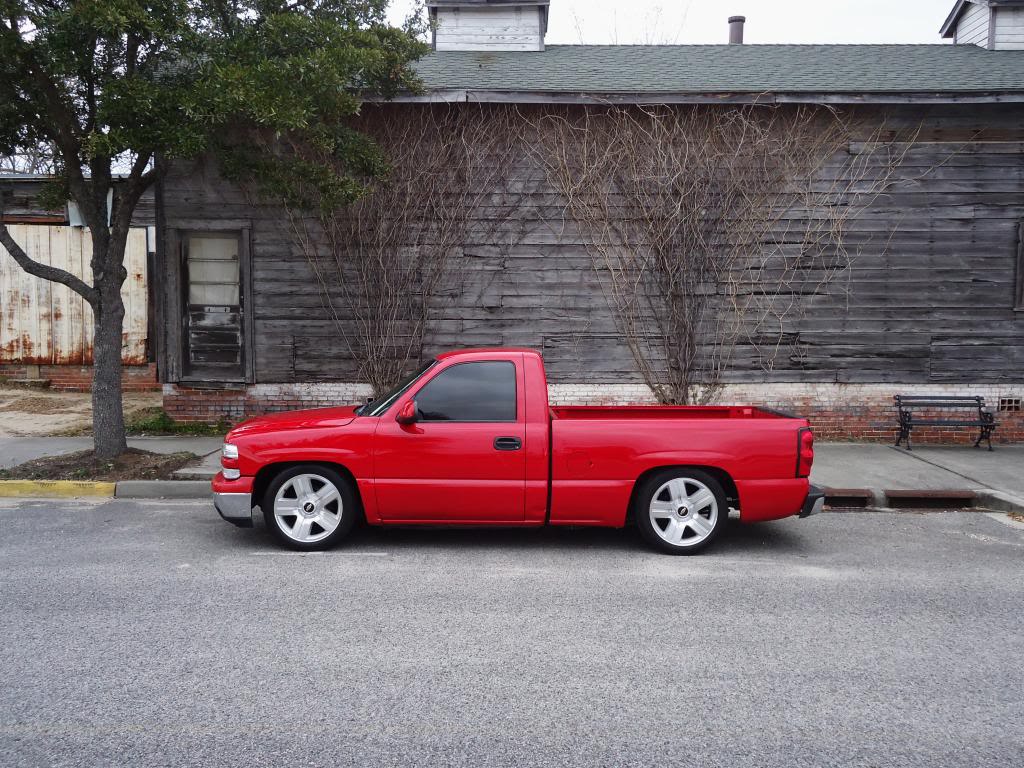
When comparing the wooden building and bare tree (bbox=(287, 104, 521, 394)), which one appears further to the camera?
the wooden building

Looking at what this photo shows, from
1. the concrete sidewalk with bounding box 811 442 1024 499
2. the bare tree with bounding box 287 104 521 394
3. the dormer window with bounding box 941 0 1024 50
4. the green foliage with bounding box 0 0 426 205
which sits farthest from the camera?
the dormer window with bounding box 941 0 1024 50

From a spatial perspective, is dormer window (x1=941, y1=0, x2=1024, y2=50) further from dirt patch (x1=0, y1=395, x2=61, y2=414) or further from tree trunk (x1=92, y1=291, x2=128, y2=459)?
dirt patch (x1=0, y1=395, x2=61, y2=414)

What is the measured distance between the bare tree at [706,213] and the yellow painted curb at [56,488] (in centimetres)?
688

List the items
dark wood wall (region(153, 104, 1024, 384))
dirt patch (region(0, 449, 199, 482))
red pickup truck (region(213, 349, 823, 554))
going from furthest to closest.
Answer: dark wood wall (region(153, 104, 1024, 384)), dirt patch (region(0, 449, 199, 482)), red pickup truck (region(213, 349, 823, 554))

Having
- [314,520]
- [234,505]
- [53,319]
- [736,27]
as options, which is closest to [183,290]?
[53,319]

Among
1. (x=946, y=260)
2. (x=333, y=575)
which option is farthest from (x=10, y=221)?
(x=946, y=260)

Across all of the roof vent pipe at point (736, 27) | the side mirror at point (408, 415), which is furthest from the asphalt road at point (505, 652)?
the roof vent pipe at point (736, 27)

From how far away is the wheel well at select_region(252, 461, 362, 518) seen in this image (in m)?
6.10

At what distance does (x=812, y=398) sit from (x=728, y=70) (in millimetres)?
5582

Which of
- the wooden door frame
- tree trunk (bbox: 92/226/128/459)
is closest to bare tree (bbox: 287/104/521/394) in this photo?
the wooden door frame

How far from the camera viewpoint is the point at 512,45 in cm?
1510

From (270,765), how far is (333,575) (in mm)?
2462

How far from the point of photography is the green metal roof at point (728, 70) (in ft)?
35.7

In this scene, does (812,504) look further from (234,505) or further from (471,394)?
(234,505)
